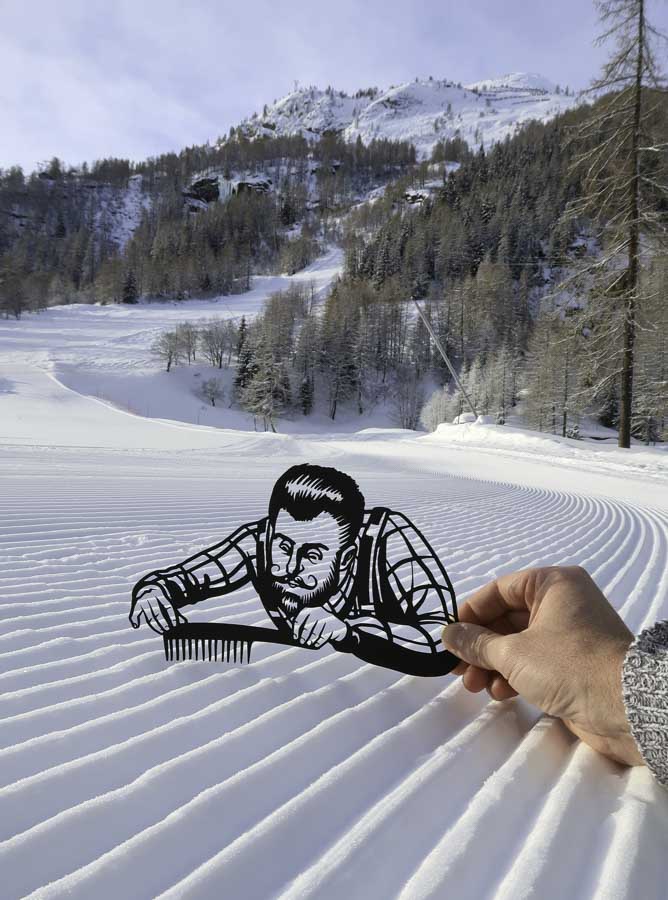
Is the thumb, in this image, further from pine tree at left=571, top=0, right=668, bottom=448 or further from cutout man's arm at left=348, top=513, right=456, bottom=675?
pine tree at left=571, top=0, right=668, bottom=448

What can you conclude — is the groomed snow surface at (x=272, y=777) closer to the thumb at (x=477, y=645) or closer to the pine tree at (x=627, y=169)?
the thumb at (x=477, y=645)

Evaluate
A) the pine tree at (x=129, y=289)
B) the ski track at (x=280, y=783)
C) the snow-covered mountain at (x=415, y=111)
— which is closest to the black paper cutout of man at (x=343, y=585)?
the ski track at (x=280, y=783)

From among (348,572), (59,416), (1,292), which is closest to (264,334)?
(59,416)

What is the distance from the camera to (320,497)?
176 cm

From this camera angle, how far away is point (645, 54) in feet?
38.6

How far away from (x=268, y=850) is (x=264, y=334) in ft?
161

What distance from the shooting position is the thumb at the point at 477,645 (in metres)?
1.33

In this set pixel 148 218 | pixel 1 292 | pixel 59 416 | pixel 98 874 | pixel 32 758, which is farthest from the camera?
pixel 148 218

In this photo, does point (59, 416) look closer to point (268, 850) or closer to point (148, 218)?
point (268, 850)

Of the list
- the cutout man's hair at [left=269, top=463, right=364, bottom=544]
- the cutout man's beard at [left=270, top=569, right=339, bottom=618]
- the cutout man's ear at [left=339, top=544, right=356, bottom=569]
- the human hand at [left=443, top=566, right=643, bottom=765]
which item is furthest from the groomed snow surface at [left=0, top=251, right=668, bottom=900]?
the cutout man's hair at [left=269, top=463, right=364, bottom=544]

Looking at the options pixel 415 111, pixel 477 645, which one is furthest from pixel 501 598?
pixel 415 111

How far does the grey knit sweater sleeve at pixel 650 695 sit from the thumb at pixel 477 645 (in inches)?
14.3

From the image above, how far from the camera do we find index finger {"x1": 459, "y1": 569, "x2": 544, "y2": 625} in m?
1.38

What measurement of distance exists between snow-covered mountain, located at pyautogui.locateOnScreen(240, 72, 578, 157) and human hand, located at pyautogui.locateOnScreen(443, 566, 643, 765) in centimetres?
16322
